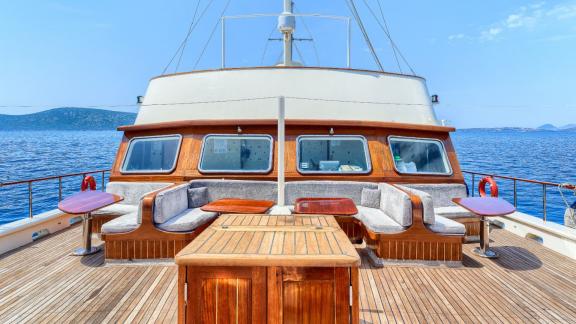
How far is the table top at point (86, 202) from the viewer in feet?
14.3

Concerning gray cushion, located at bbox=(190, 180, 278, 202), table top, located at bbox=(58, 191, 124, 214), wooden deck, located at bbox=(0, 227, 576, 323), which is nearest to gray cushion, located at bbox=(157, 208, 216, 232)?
wooden deck, located at bbox=(0, 227, 576, 323)

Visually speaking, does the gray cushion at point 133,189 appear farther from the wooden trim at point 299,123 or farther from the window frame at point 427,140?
the window frame at point 427,140

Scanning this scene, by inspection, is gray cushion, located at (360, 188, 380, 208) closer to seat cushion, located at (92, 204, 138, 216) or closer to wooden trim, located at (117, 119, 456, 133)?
wooden trim, located at (117, 119, 456, 133)

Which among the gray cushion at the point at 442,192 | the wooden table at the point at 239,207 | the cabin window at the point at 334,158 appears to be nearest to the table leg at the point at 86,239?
the wooden table at the point at 239,207

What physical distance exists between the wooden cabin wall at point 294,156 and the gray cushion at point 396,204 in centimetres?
52

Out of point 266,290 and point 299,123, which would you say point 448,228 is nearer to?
point 299,123

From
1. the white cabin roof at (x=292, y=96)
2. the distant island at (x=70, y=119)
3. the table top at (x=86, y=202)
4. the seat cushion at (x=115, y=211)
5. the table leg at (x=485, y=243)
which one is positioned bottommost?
the table leg at (x=485, y=243)

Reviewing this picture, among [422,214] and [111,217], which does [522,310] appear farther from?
[111,217]

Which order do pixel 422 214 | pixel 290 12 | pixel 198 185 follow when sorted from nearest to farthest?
pixel 422 214 < pixel 198 185 < pixel 290 12

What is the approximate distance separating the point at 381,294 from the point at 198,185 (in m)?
3.75

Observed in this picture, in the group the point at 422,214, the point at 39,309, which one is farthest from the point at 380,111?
the point at 39,309

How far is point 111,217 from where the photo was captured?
540cm

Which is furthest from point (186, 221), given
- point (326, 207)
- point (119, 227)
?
point (326, 207)

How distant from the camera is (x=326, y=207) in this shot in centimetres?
461
